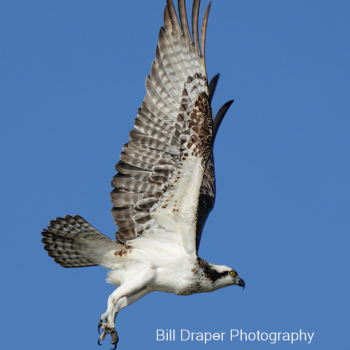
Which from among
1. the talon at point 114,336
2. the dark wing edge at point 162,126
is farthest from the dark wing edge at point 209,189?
the talon at point 114,336

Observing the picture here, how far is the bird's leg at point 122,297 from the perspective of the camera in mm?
8797

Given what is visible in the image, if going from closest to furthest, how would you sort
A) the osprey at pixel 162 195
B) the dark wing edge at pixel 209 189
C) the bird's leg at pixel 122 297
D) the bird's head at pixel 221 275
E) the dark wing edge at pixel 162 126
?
the bird's leg at pixel 122 297, the osprey at pixel 162 195, the dark wing edge at pixel 162 126, the bird's head at pixel 221 275, the dark wing edge at pixel 209 189

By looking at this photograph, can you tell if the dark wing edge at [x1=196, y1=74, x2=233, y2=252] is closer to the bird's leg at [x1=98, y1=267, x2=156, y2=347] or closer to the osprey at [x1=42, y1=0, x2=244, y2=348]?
the osprey at [x1=42, y1=0, x2=244, y2=348]

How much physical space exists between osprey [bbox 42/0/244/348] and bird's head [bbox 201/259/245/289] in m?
0.01

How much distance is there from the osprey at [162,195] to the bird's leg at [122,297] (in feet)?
0.04

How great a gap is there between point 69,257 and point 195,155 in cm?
218

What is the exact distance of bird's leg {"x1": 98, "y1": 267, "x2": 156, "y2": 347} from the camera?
8797 millimetres

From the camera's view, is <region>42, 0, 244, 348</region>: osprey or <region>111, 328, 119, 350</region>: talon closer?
<region>111, 328, 119, 350</region>: talon

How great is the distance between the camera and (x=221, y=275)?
962cm

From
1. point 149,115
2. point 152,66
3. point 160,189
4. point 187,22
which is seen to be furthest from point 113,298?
point 187,22

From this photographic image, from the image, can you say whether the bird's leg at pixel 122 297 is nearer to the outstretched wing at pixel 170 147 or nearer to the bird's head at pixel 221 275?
the outstretched wing at pixel 170 147

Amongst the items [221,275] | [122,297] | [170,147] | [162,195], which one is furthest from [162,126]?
[122,297]

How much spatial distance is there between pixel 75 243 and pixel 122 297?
0.96 meters

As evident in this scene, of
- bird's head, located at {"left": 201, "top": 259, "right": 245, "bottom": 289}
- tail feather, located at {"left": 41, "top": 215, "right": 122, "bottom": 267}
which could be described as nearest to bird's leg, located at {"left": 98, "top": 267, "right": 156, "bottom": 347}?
tail feather, located at {"left": 41, "top": 215, "right": 122, "bottom": 267}
